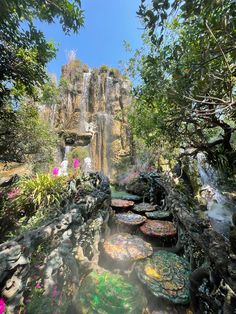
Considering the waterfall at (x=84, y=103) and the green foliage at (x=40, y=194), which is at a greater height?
the waterfall at (x=84, y=103)

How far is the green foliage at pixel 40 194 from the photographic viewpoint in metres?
4.18

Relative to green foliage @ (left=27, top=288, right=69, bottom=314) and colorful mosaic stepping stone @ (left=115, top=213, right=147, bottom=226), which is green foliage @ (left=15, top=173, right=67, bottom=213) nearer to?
colorful mosaic stepping stone @ (left=115, top=213, right=147, bottom=226)

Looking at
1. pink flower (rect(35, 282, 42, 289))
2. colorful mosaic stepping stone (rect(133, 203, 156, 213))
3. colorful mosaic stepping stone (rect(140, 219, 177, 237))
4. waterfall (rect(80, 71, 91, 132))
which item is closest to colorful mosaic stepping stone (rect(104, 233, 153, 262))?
colorful mosaic stepping stone (rect(140, 219, 177, 237))

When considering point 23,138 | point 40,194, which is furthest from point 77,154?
point 40,194

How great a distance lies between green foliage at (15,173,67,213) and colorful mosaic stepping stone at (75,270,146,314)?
2.15 m

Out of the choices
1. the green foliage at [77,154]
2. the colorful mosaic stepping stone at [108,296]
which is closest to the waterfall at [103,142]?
the green foliage at [77,154]

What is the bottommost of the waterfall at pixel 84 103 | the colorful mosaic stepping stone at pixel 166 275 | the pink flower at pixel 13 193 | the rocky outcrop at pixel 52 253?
the colorful mosaic stepping stone at pixel 166 275

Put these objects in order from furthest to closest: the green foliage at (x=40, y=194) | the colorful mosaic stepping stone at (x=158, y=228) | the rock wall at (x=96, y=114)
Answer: the rock wall at (x=96, y=114), the green foliage at (x=40, y=194), the colorful mosaic stepping stone at (x=158, y=228)

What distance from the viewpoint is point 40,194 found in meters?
4.21

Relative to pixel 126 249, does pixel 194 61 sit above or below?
above

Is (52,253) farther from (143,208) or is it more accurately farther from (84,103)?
(84,103)

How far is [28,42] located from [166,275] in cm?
540

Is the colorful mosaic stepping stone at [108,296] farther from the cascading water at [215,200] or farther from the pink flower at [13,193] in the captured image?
the cascading water at [215,200]

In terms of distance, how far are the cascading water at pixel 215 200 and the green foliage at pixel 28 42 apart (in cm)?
646
